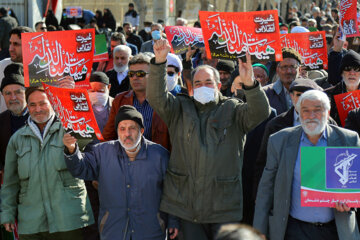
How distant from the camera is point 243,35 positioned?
620cm

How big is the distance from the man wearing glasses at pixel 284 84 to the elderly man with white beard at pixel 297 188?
2.09 metres

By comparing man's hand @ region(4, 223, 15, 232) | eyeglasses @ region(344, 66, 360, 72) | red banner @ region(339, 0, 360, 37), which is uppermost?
red banner @ region(339, 0, 360, 37)

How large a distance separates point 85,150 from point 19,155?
0.53m

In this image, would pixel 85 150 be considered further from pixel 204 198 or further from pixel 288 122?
pixel 288 122

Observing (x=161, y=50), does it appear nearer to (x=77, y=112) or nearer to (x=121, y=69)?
(x=77, y=112)

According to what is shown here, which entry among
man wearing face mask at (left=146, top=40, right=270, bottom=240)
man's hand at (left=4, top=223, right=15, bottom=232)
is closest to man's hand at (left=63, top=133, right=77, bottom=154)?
man wearing face mask at (left=146, top=40, right=270, bottom=240)

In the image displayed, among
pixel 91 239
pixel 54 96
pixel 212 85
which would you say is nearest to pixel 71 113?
pixel 54 96

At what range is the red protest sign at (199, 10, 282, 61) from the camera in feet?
20.1

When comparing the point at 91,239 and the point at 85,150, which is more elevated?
the point at 85,150

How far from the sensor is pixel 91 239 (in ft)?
22.0

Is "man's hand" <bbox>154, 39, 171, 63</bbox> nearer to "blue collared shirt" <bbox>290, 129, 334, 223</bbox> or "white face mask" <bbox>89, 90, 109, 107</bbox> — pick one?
"blue collared shirt" <bbox>290, 129, 334, 223</bbox>

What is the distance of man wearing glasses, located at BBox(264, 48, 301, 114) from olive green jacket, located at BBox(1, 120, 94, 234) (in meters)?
2.42

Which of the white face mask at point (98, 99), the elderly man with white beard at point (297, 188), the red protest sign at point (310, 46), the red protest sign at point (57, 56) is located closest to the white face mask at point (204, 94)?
A: the elderly man with white beard at point (297, 188)

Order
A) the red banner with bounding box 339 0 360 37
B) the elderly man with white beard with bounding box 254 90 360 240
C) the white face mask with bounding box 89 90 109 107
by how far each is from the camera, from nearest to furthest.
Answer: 1. the elderly man with white beard with bounding box 254 90 360 240
2. the white face mask with bounding box 89 90 109 107
3. the red banner with bounding box 339 0 360 37
